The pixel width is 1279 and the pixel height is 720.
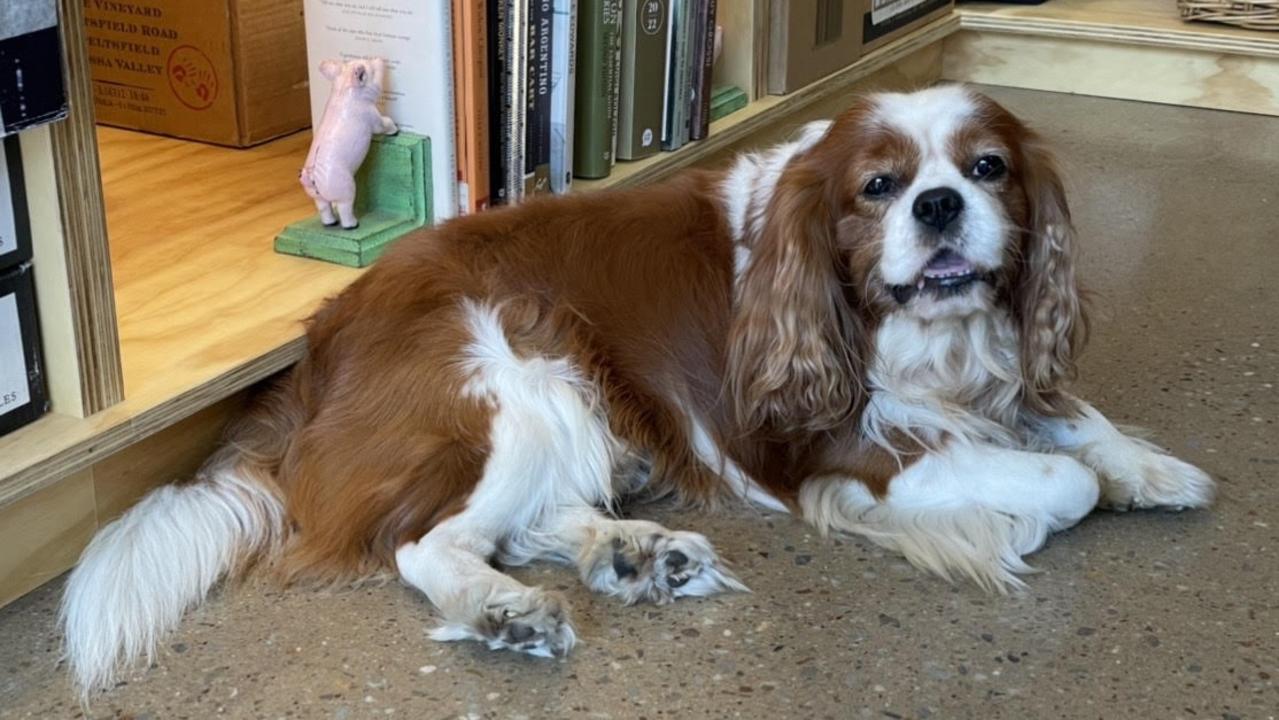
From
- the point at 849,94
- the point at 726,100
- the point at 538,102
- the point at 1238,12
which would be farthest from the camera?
the point at 1238,12

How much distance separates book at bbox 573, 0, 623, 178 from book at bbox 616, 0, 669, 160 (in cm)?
2

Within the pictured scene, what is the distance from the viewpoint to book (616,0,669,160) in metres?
2.84

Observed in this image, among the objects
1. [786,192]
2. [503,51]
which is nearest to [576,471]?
[786,192]

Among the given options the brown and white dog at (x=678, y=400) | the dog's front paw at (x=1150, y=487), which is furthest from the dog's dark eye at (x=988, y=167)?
the dog's front paw at (x=1150, y=487)

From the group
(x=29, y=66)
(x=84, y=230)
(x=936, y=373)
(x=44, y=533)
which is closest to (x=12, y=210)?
(x=84, y=230)

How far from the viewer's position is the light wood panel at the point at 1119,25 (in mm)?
4070

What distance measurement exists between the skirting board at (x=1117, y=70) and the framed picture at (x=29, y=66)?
315 cm

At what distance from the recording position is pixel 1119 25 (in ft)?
13.8

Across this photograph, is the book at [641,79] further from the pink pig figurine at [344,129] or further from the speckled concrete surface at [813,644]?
the speckled concrete surface at [813,644]

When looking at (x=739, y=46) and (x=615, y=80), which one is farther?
(x=739, y=46)

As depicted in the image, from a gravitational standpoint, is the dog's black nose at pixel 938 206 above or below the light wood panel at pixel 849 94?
above

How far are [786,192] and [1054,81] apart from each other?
2597mm

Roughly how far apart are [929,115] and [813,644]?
66cm

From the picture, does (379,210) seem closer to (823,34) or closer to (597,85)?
(597,85)
